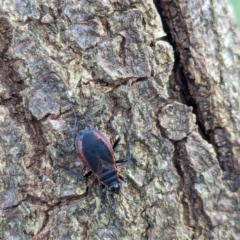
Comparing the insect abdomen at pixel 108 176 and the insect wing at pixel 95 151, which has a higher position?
the insect wing at pixel 95 151

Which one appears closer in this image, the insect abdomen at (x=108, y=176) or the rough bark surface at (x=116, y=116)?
the rough bark surface at (x=116, y=116)

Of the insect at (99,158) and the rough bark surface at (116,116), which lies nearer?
the rough bark surface at (116,116)

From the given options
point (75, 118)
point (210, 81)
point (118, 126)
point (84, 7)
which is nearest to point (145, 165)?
point (118, 126)

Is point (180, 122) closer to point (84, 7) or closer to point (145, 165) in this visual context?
point (145, 165)

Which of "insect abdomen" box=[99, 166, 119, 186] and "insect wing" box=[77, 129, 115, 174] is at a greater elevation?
"insect wing" box=[77, 129, 115, 174]

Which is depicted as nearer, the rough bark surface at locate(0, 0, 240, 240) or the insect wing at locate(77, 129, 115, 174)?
the rough bark surface at locate(0, 0, 240, 240)

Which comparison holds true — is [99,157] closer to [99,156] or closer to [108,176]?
[99,156]

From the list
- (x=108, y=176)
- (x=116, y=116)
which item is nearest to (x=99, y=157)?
(x=108, y=176)

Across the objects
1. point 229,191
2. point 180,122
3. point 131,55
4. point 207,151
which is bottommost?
point 229,191
